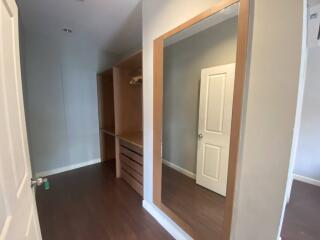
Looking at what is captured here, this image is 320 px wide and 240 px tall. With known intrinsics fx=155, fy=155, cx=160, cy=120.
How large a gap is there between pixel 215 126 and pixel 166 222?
1.23 meters

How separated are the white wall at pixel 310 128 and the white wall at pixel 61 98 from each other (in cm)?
346

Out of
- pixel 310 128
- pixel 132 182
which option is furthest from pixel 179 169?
pixel 310 128

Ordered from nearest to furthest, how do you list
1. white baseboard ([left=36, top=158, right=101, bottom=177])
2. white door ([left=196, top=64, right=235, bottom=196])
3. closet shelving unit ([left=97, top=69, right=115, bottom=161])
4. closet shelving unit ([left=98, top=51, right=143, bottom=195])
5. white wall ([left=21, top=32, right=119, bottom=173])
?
white door ([left=196, top=64, right=235, bottom=196]) → closet shelving unit ([left=98, top=51, right=143, bottom=195]) → white wall ([left=21, top=32, right=119, bottom=173]) → white baseboard ([left=36, top=158, right=101, bottom=177]) → closet shelving unit ([left=97, top=69, right=115, bottom=161])

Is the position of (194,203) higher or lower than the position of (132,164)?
lower

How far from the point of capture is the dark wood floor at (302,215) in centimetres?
161

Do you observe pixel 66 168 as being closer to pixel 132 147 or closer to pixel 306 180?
pixel 132 147

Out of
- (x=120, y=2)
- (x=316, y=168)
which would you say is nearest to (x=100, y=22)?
(x=120, y=2)

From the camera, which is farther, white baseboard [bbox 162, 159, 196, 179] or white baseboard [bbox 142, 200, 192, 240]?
white baseboard [bbox 162, 159, 196, 179]

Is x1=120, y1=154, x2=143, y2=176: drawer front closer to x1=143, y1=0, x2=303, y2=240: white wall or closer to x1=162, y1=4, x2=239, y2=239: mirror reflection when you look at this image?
x1=162, y1=4, x2=239, y2=239: mirror reflection

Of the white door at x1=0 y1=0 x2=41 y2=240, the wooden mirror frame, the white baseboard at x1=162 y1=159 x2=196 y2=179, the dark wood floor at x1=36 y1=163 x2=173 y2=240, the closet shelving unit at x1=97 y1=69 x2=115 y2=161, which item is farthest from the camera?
the closet shelving unit at x1=97 y1=69 x2=115 y2=161

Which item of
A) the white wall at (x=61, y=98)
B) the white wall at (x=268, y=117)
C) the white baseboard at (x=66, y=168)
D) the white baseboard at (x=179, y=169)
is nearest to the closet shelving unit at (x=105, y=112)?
the white wall at (x=61, y=98)

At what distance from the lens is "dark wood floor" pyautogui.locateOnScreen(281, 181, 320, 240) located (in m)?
1.61

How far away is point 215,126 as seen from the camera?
4.72ft

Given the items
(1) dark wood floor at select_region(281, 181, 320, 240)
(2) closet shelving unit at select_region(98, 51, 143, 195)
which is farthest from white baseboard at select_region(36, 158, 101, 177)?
(1) dark wood floor at select_region(281, 181, 320, 240)
